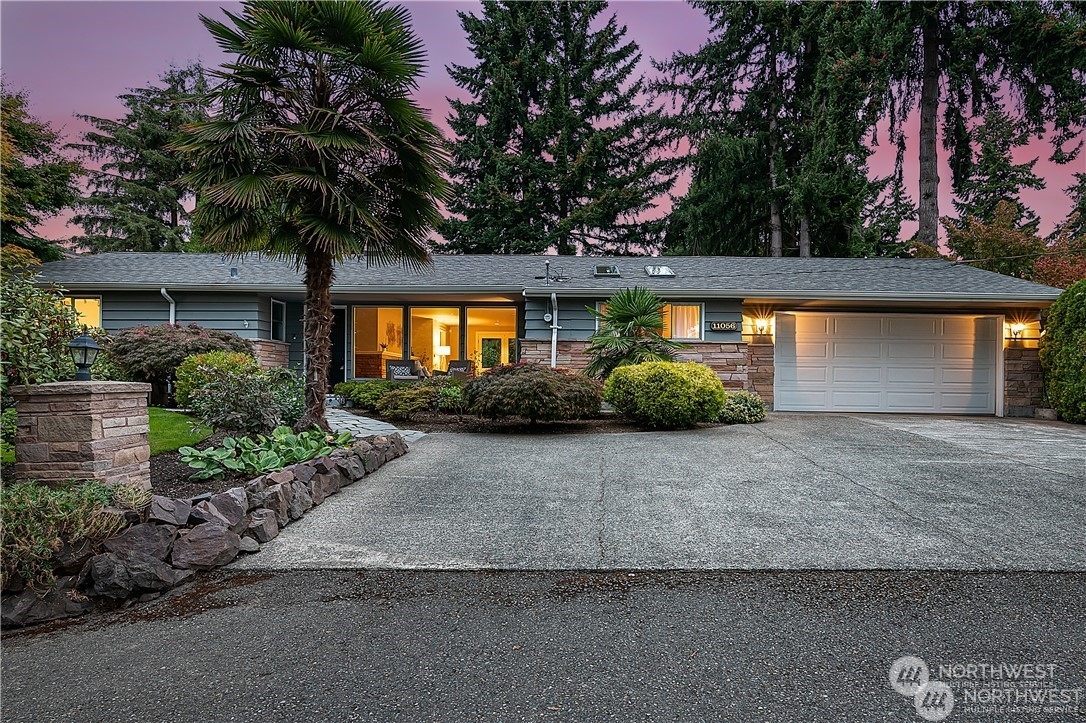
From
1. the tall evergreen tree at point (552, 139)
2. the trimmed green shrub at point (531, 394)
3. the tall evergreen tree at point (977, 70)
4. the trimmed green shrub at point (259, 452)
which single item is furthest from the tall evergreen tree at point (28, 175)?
the tall evergreen tree at point (977, 70)

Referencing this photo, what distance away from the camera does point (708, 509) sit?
4160mm

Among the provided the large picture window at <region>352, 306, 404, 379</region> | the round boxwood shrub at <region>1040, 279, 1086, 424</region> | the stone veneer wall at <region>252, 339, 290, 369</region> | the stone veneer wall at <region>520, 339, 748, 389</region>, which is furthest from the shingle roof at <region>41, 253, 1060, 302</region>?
the stone veneer wall at <region>252, 339, 290, 369</region>

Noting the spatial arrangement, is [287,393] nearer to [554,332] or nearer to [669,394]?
[669,394]

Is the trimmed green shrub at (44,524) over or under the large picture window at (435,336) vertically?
under

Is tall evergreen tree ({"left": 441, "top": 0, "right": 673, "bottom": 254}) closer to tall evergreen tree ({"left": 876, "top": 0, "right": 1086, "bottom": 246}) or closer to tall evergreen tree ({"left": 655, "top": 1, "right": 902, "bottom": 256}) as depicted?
tall evergreen tree ({"left": 655, "top": 1, "right": 902, "bottom": 256})

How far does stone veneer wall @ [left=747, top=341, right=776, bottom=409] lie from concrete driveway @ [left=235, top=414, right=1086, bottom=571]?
390 centimetres

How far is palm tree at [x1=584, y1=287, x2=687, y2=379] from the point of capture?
9000 millimetres

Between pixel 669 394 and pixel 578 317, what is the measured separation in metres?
3.25

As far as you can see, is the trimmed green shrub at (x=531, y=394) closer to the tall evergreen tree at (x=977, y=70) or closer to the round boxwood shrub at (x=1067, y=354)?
the round boxwood shrub at (x=1067, y=354)

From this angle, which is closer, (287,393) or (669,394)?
(287,393)

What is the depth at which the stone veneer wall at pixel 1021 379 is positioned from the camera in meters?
10.5

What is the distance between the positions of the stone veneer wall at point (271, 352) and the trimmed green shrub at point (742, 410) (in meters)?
8.70

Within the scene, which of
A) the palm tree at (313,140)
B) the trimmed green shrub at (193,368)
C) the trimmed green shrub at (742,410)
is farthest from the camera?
the trimmed green shrub at (742,410)

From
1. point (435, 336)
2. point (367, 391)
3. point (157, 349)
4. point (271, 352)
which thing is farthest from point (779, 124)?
point (157, 349)
